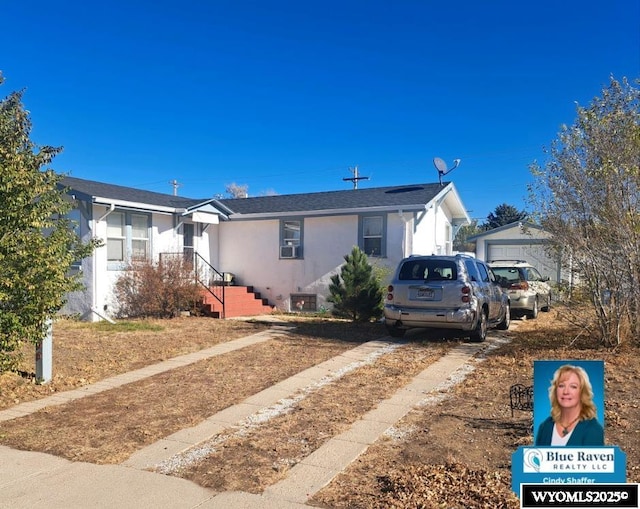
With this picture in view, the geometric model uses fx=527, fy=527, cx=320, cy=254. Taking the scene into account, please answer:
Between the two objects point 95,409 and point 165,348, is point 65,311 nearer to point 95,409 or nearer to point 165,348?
point 165,348

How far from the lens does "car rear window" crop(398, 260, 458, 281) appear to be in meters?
10.3

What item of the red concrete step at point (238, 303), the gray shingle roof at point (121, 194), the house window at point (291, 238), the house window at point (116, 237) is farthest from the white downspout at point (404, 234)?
the house window at point (116, 237)

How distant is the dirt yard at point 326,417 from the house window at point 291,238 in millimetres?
7614

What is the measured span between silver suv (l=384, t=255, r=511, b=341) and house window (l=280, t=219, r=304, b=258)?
287 inches

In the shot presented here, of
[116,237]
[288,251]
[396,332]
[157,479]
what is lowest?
[157,479]

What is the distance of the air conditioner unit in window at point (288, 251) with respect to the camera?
17828mm

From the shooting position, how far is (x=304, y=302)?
17641mm

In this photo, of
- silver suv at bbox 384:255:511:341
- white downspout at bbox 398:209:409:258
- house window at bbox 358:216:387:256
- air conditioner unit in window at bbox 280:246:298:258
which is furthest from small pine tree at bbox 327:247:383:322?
air conditioner unit in window at bbox 280:246:298:258

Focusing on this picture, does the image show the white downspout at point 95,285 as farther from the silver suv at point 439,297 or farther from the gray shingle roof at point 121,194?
the silver suv at point 439,297

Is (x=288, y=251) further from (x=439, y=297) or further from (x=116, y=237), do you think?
(x=439, y=297)

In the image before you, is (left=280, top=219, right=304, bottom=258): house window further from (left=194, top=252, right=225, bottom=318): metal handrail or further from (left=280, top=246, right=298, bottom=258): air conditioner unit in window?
(left=194, top=252, right=225, bottom=318): metal handrail

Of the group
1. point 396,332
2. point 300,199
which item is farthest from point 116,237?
point 396,332

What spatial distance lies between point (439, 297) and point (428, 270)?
27.0 inches

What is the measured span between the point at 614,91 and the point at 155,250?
41.1 ft
